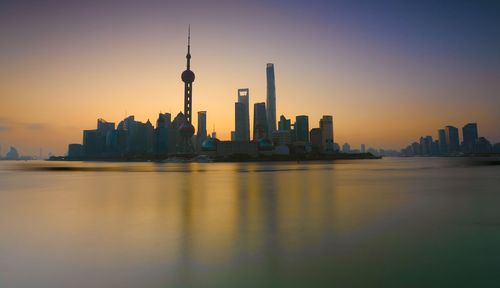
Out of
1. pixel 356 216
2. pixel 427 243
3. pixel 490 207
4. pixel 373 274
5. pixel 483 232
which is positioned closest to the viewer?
pixel 373 274

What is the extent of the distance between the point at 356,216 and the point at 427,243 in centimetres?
820

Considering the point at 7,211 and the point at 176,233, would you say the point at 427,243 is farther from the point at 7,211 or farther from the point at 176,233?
the point at 7,211

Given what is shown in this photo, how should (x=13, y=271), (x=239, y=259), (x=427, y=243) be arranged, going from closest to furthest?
(x=13, y=271), (x=239, y=259), (x=427, y=243)

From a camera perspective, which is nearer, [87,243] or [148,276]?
[148,276]

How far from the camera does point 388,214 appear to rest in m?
26.3

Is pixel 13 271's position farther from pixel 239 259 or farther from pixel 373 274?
pixel 373 274

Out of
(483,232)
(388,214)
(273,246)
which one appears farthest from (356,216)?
(273,246)

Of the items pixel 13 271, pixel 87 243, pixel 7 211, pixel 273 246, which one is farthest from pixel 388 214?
pixel 7 211

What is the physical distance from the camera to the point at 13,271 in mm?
13750

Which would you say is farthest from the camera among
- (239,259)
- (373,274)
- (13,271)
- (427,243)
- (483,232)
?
(483,232)

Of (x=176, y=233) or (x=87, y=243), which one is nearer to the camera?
(x=87, y=243)

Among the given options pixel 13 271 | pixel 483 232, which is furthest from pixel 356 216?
pixel 13 271

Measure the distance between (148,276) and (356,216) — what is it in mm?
17686

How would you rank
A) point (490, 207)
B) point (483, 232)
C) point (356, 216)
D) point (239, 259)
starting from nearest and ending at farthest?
point (239, 259) < point (483, 232) < point (356, 216) < point (490, 207)
